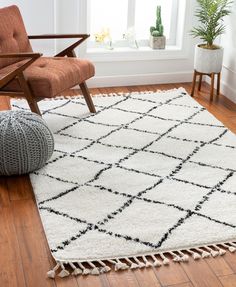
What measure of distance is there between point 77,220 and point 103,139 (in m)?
0.98

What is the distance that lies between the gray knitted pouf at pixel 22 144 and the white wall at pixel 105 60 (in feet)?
4.50

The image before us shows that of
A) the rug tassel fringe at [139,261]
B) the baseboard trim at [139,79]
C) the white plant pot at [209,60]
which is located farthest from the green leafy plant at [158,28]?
the rug tassel fringe at [139,261]

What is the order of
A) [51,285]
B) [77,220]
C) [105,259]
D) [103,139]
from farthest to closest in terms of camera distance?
[103,139] < [77,220] < [105,259] < [51,285]

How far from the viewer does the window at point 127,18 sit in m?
4.43

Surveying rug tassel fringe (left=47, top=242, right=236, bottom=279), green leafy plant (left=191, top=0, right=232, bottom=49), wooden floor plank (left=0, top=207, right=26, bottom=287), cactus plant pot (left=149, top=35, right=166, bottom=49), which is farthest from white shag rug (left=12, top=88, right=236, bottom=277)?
cactus plant pot (left=149, top=35, right=166, bottom=49)

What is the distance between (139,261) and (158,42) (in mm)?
2607

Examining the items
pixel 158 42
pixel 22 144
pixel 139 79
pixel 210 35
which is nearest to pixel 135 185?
pixel 22 144

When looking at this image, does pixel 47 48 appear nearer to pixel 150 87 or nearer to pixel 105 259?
pixel 150 87

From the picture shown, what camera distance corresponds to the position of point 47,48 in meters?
4.24

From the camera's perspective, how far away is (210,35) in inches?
161

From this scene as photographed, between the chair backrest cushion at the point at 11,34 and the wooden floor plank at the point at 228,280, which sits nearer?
the wooden floor plank at the point at 228,280

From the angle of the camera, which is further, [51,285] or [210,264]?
[210,264]

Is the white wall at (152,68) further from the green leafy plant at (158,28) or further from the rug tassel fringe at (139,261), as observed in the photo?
the rug tassel fringe at (139,261)

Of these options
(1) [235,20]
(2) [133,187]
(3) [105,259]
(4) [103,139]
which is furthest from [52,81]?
(1) [235,20]
